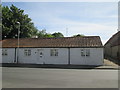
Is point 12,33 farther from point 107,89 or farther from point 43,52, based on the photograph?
point 107,89

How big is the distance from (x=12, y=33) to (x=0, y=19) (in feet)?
13.5

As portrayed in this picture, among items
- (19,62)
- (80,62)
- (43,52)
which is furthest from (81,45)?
(19,62)

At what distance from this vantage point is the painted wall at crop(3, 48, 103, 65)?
972 inches

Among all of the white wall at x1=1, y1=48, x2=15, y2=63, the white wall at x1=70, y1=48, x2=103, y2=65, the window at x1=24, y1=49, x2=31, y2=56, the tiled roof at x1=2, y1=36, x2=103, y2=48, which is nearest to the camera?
the white wall at x1=70, y1=48, x2=103, y2=65

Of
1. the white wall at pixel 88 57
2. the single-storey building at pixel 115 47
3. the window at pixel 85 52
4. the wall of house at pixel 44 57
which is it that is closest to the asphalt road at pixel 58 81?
the white wall at pixel 88 57

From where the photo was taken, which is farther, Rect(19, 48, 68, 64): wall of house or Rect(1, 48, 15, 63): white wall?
Rect(1, 48, 15, 63): white wall

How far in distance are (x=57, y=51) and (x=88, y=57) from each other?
4.63 meters

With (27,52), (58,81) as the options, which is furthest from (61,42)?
(58,81)

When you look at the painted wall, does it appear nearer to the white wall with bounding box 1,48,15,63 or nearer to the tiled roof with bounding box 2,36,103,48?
the white wall with bounding box 1,48,15,63

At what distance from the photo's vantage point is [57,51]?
26.1 metres

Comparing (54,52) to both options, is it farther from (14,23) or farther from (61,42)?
(14,23)

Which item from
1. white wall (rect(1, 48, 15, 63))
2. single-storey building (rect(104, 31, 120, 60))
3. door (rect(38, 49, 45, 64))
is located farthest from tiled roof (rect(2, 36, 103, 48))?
single-storey building (rect(104, 31, 120, 60))

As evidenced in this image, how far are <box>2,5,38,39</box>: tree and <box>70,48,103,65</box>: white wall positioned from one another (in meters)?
18.9

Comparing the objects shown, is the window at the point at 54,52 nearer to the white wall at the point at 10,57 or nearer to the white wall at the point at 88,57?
the white wall at the point at 88,57
